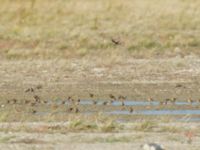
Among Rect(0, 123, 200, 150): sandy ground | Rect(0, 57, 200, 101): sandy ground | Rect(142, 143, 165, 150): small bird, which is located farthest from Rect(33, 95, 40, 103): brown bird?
Rect(142, 143, 165, 150): small bird

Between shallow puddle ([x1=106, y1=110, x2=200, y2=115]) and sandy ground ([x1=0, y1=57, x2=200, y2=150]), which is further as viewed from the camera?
shallow puddle ([x1=106, y1=110, x2=200, y2=115])

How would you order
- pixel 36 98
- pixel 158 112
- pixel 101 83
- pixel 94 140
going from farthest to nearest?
1. pixel 101 83
2. pixel 36 98
3. pixel 158 112
4. pixel 94 140

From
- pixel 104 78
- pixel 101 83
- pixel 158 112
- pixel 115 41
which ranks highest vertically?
pixel 115 41

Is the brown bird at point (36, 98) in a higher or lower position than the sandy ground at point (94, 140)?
higher

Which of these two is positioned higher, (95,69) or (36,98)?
(95,69)

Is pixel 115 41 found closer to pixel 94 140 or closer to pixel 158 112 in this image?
pixel 158 112

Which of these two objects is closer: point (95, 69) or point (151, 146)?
point (151, 146)

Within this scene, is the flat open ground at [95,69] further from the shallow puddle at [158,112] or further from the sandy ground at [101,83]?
the shallow puddle at [158,112]

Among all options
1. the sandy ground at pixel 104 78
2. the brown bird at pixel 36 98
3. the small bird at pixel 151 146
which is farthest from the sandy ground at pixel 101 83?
the small bird at pixel 151 146

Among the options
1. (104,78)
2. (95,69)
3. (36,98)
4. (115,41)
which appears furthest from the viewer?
(115,41)

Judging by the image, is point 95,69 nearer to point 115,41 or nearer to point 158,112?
point 115,41

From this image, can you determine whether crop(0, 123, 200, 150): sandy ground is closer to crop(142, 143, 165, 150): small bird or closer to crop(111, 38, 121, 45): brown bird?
crop(142, 143, 165, 150): small bird

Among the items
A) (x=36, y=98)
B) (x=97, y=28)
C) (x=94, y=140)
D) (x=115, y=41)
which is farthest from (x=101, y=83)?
(x=97, y=28)

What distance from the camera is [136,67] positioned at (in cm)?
2106
